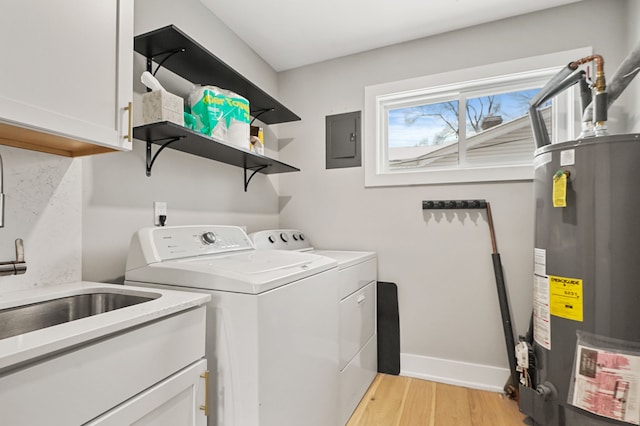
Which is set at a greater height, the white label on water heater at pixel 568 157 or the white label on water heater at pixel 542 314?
the white label on water heater at pixel 568 157

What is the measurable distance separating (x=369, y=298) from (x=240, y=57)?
198 cm

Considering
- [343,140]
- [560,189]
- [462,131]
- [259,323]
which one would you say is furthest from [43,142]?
[462,131]

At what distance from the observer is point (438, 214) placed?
2.21 m

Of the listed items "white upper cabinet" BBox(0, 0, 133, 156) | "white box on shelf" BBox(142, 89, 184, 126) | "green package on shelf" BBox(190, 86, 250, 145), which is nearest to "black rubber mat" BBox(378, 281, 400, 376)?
"green package on shelf" BBox(190, 86, 250, 145)

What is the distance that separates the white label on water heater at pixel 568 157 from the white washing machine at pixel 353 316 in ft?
3.76

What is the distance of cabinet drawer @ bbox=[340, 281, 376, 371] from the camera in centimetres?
169

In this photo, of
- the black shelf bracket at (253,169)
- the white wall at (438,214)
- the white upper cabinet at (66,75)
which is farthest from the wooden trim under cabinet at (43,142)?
the white wall at (438,214)

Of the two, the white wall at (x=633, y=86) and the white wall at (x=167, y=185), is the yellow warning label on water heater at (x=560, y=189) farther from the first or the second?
the white wall at (x=167, y=185)

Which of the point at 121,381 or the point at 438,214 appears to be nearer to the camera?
the point at 121,381

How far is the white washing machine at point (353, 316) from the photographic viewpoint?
169cm

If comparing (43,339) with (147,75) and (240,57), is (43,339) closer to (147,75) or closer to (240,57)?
(147,75)

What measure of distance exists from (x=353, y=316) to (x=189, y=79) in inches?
67.1

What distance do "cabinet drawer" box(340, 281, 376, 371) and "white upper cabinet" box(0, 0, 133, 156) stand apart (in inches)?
52.7

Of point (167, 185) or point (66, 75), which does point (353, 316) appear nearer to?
point (167, 185)
